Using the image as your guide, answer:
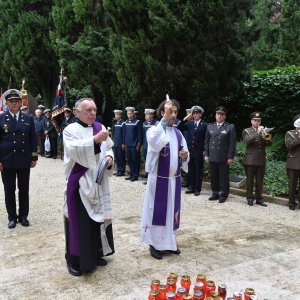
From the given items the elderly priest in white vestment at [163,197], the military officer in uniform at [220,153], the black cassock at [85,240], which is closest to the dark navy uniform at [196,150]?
A: the military officer in uniform at [220,153]

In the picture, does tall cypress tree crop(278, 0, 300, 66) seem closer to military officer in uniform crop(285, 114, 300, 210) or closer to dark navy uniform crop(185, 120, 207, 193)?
dark navy uniform crop(185, 120, 207, 193)

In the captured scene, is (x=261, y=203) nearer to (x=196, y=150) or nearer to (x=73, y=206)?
(x=196, y=150)

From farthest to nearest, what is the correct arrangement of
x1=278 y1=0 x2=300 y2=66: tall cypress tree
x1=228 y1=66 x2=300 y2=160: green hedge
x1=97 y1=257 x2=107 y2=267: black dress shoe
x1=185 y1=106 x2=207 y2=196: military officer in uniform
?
x1=278 y1=0 x2=300 y2=66: tall cypress tree < x1=228 y1=66 x2=300 y2=160: green hedge < x1=185 y1=106 x2=207 y2=196: military officer in uniform < x1=97 y1=257 x2=107 y2=267: black dress shoe

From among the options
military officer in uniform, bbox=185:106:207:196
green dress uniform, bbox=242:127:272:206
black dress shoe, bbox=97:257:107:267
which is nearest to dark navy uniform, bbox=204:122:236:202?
green dress uniform, bbox=242:127:272:206

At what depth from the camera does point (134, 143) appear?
10680 mm

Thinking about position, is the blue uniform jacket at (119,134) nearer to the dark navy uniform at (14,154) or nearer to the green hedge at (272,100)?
the green hedge at (272,100)

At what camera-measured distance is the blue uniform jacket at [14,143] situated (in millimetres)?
6289

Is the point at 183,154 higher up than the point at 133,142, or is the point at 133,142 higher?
the point at 183,154

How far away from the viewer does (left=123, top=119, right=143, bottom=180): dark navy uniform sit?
35.0 feet

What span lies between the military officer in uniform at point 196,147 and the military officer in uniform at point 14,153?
376 centimetres

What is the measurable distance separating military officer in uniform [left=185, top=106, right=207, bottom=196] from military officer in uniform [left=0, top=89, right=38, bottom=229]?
12.3ft

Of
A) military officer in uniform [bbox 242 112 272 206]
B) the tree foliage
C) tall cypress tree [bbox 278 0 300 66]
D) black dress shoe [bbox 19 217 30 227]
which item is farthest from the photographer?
tall cypress tree [bbox 278 0 300 66]

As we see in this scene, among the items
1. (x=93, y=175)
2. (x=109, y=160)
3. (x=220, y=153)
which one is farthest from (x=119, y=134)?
(x=93, y=175)

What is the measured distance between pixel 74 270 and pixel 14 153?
8.29ft
